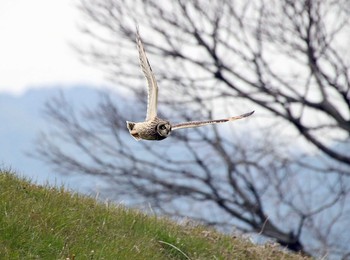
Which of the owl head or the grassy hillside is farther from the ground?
the owl head

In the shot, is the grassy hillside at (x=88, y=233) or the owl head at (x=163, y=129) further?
the grassy hillside at (x=88, y=233)

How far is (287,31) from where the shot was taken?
2247cm

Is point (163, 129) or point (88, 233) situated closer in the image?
point (163, 129)

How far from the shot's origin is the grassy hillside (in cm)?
743

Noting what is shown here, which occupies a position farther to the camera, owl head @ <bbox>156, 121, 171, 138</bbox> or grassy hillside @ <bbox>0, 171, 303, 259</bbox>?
grassy hillside @ <bbox>0, 171, 303, 259</bbox>

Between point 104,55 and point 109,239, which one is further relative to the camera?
point 104,55

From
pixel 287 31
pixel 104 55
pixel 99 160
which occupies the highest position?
pixel 287 31

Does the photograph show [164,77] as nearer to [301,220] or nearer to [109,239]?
[301,220]

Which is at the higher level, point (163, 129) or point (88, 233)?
point (163, 129)

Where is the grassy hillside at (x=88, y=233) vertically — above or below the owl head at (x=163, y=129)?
below

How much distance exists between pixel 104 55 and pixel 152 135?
17.7 metres

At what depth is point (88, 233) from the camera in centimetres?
802

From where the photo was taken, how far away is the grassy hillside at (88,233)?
24.4ft

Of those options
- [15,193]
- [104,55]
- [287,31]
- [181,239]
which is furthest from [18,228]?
[104,55]
